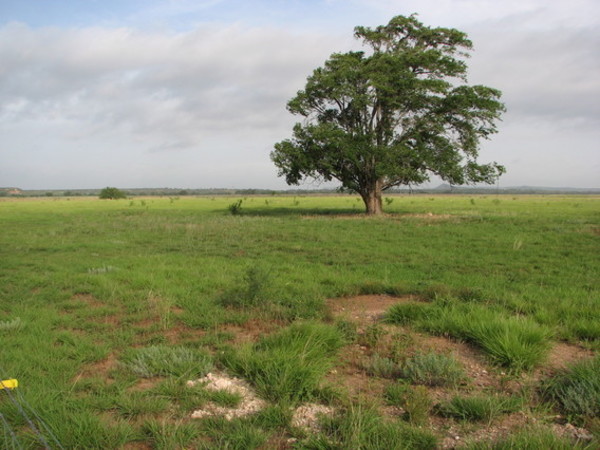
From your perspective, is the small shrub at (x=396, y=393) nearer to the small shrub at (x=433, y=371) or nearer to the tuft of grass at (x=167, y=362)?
the small shrub at (x=433, y=371)

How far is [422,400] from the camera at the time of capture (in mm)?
3574

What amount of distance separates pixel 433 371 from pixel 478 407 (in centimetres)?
71

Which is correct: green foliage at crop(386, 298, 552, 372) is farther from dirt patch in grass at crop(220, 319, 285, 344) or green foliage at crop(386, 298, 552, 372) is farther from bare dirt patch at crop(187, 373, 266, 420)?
bare dirt patch at crop(187, 373, 266, 420)

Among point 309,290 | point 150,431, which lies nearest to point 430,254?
point 309,290

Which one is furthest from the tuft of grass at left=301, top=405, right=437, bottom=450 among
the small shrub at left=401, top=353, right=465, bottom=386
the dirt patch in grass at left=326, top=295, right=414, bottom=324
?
the dirt patch in grass at left=326, top=295, right=414, bottom=324

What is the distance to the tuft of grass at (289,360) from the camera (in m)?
3.86

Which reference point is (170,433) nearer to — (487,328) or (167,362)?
(167,362)

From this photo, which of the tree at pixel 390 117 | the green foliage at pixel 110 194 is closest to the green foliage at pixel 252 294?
the tree at pixel 390 117

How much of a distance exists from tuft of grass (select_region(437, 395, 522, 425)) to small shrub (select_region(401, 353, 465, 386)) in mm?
431

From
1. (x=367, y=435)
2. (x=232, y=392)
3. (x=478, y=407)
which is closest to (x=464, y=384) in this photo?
(x=478, y=407)

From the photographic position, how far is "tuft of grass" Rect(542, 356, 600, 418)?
343cm

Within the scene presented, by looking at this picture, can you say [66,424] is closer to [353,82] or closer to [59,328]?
[59,328]

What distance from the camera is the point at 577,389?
3615mm

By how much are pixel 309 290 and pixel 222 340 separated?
2.77m
